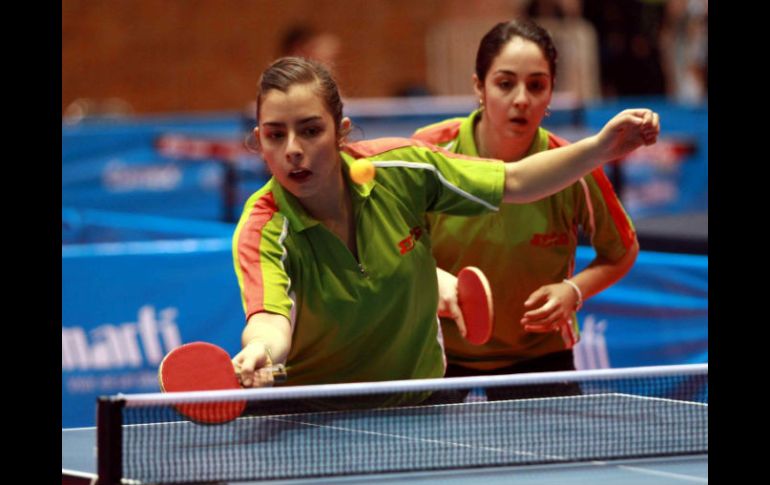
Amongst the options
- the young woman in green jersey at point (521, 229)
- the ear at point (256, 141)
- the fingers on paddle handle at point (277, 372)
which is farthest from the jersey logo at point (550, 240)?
the fingers on paddle handle at point (277, 372)

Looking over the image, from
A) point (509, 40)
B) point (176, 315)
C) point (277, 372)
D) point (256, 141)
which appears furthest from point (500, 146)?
point (176, 315)

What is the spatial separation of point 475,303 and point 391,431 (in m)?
0.73

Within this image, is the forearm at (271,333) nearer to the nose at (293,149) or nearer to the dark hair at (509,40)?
the nose at (293,149)

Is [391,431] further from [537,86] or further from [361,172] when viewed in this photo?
[537,86]

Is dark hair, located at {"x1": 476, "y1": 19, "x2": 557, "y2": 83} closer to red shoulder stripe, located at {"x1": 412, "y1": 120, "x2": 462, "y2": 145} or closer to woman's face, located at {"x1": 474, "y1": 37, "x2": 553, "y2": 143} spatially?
woman's face, located at {"x1": 474, "y1": 37, "x2": 553, "y2": 143}

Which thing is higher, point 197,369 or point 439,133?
point 439,133

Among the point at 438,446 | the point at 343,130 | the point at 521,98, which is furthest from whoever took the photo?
the point at 521,98

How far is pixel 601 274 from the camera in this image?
3.91 meters

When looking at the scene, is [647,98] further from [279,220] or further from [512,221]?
[279,220]

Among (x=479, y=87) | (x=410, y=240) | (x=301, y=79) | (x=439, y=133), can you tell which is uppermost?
(x=479, y=87)

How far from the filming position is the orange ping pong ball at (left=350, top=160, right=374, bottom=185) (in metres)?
3.16

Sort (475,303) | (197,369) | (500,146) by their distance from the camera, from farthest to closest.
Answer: (500,146)
(475,303)
(197,369)

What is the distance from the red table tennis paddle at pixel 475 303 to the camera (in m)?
3.42

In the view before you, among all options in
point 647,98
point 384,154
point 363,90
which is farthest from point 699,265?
point 363,90
